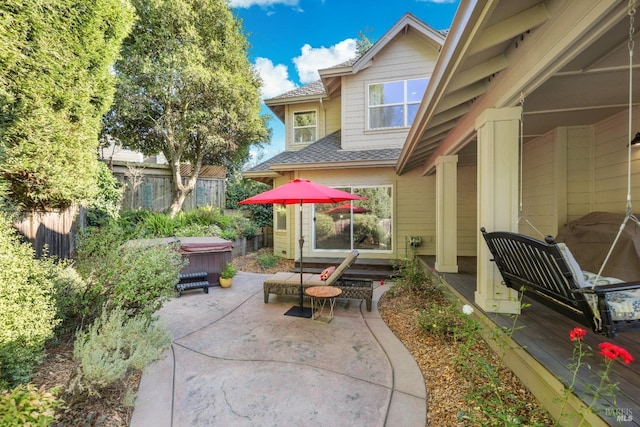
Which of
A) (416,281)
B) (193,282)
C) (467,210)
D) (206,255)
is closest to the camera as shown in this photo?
(416,281)

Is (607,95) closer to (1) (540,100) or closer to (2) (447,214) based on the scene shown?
(1) (540,100)

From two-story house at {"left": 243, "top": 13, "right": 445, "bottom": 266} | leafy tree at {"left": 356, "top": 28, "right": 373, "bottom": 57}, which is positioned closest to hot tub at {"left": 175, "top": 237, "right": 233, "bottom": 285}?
two-story house at {"left": 243, "top": 13, "right": 445, "bottom": 266}

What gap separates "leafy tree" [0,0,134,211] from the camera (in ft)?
11.7

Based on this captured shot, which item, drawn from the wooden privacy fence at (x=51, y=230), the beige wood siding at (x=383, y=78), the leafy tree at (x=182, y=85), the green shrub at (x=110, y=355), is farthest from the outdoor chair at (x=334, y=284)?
the leafy tree at (x=182, y=85)

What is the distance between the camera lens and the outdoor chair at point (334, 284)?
196 inches

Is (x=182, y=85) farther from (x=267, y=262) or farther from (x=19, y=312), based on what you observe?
(x=19, y=312)

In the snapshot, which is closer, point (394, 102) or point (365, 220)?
point (365, 220)

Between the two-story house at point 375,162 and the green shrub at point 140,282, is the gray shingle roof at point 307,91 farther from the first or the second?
the green shrub at point 140,282

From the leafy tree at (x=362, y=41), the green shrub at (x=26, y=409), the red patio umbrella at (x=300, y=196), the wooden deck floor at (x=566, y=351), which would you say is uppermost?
the leafy tree at (x=362, y=41)

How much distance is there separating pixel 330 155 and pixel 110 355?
694 centimetres

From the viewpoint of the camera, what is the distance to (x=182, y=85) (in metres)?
10.4

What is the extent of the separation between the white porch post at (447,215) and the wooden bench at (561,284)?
2878 mm

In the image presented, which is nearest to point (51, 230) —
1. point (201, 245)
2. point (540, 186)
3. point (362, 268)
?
point (201, 245)

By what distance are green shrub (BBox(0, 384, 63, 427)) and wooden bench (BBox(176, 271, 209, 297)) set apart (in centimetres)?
419
